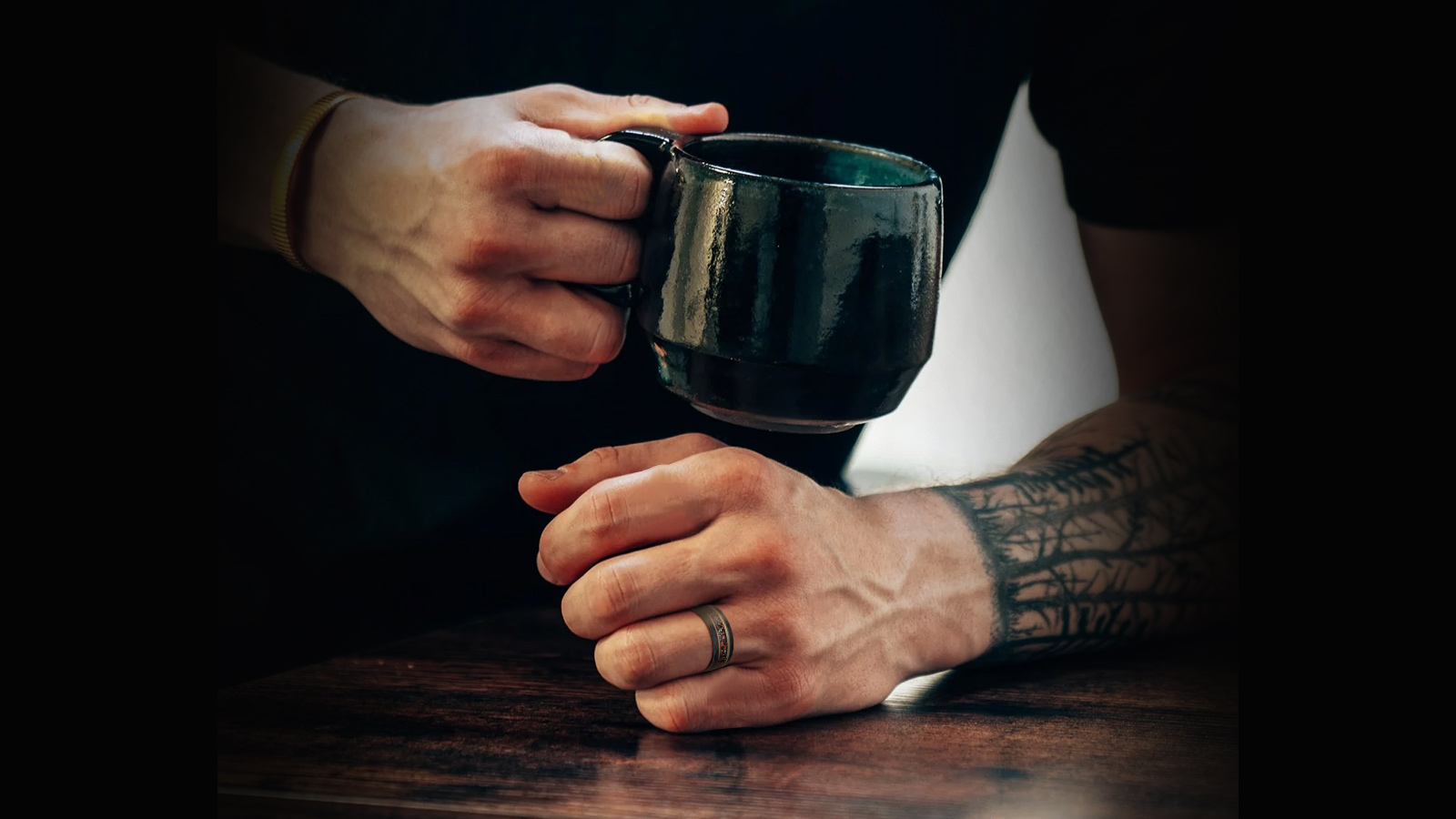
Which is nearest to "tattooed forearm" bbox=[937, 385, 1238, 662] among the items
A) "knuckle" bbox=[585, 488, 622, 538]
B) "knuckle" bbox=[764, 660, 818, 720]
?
"knuckle" bbox=[764, 660, 818, 720]

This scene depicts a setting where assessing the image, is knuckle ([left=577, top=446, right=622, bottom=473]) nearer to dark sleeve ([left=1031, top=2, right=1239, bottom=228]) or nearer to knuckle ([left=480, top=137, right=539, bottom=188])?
knuckle ([left=480, top=137, right=539, bottom=188])

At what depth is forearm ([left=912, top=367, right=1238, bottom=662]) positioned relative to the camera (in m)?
0.63

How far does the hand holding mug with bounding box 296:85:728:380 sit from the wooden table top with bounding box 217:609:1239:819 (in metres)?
0.18

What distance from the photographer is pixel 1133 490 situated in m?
0.72

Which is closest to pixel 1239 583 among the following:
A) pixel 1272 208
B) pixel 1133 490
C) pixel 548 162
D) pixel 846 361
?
pixel 1133 490

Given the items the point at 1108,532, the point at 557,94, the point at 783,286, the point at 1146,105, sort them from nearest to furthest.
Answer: the point at 783,286 < the point at 557,94 < the point at 1108,532 < the point at 1146,105

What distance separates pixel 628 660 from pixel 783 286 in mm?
199

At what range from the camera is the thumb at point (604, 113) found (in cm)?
54

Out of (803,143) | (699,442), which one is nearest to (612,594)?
(699,442)

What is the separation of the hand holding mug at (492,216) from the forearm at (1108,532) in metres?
0.27

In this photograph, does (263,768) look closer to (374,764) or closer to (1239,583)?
(374,764)

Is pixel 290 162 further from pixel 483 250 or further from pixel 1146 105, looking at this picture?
pixel 1146 105

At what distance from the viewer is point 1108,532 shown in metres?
0.69

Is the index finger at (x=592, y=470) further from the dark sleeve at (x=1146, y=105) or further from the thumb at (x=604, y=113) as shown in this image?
the dark sleeve at (x=1146, y=105)
